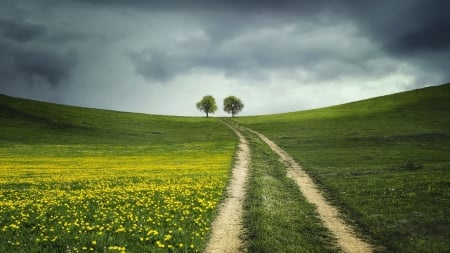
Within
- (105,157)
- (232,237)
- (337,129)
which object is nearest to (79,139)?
(105,157)

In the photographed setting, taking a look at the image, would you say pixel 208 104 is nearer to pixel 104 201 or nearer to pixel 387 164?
pixel 387 164

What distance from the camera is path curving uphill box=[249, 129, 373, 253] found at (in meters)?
14.4

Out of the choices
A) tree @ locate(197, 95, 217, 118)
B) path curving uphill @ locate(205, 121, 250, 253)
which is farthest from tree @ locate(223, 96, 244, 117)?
path curving uphill @ locate(205, 121, 250, 253)

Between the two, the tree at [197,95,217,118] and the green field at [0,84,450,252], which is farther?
the tree at [197,95,217,118]

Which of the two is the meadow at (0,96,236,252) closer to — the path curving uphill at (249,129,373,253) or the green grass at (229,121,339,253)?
the green grass at (229,121,339,253)

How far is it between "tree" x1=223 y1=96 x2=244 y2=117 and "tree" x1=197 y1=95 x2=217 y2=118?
10584 millimetres

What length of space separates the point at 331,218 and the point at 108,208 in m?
11.1

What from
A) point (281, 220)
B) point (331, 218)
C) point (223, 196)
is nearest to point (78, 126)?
point (223, 196)

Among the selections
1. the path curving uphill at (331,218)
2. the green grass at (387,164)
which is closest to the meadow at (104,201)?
the path curving uphill at (331,218)

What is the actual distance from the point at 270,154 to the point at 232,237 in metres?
33.8

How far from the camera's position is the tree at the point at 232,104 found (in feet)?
605

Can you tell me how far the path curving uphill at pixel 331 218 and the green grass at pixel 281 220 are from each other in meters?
0.38

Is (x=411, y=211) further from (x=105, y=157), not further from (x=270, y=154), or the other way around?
(x=105, y=157)

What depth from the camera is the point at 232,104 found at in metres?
185
